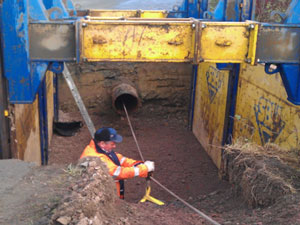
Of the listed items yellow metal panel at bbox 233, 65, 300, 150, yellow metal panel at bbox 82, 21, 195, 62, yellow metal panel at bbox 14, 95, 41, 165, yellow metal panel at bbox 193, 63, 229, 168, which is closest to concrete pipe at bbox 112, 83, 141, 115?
yellow metal panel at bbox 193, 63, 229, 168

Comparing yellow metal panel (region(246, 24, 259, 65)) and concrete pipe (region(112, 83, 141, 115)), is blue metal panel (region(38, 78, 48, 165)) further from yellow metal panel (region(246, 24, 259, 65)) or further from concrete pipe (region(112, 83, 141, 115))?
yellow metal panel (region(246, 24, 259, 65))

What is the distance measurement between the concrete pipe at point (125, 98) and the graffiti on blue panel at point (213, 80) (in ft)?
8.26

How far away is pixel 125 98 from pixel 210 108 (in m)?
3.58

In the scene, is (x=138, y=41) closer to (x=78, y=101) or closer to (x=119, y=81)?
(x=119, y=81)

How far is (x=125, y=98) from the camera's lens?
11312 mm

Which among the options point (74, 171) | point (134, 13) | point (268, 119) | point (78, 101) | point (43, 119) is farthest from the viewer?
point (78, 101)

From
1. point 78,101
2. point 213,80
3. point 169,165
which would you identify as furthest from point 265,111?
point 78,101

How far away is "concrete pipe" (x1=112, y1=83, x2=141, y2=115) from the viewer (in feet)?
34.2

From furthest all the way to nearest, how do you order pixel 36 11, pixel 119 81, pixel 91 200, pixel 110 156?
1. pixel 119 81
2. pixel 110 156
3. pixel 36 11
4. pixel 91 200

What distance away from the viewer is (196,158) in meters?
8.68

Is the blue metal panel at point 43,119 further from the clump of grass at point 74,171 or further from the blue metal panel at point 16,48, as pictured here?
the clump of grass at point 74,171

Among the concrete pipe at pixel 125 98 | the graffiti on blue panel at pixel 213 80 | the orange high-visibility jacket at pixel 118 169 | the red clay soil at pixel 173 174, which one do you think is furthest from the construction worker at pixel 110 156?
the concrete pipe at pixel 125 98

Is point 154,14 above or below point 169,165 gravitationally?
above

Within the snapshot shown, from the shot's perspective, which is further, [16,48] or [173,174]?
[173,174]
